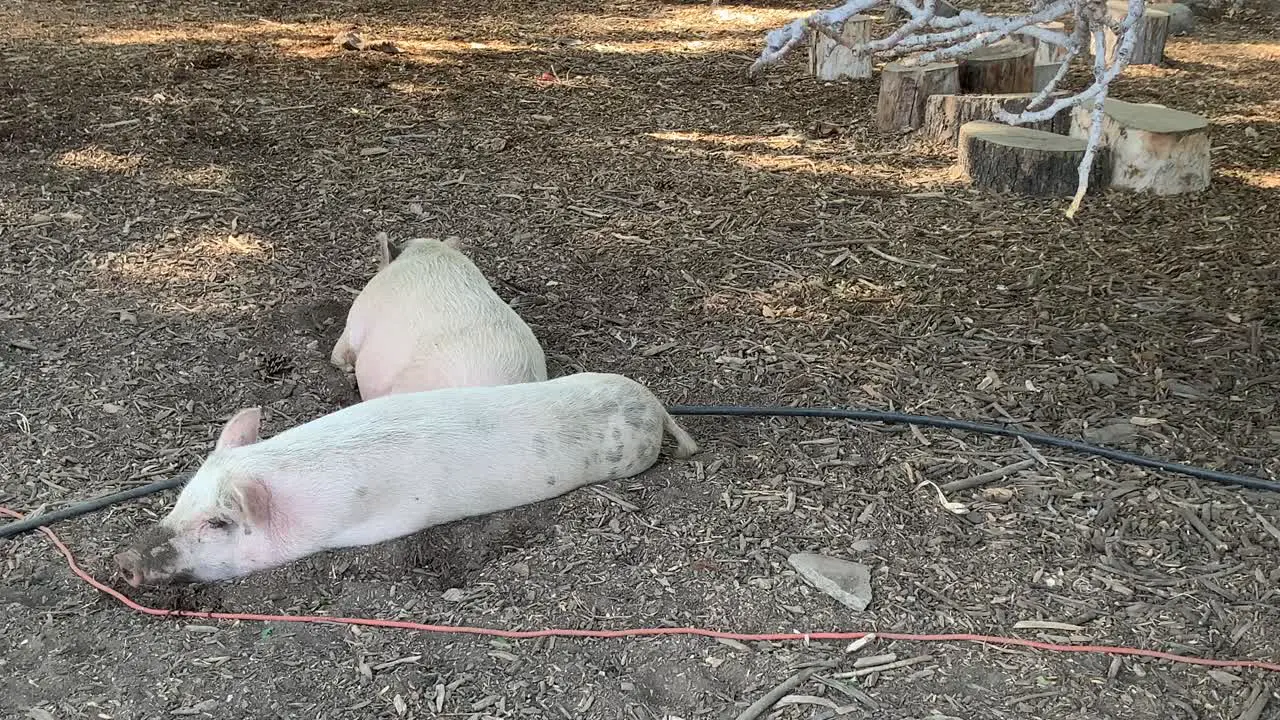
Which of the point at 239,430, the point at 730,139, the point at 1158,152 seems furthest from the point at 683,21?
the point at 239,430

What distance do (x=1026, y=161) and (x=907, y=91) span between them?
1130 millimetres

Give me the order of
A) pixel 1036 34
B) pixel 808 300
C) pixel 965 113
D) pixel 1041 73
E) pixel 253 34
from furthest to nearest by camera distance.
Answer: pixel 253 34, pixel 1041 73, pixel 965 113, pixel 808 300, pixel 1036 34

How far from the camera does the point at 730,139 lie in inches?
256

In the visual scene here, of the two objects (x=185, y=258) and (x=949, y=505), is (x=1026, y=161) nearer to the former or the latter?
(x=949, y=505)

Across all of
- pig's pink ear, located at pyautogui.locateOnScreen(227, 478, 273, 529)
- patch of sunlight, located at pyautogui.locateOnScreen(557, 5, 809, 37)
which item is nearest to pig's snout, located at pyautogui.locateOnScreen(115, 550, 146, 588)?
pig's pink ear, located at pyautogui.locateOnScreen(227, 478, 273, 529)

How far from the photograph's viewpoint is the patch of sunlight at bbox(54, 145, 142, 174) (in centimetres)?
582

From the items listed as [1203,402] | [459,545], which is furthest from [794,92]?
[459,545]

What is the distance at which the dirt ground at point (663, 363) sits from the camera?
2797 mm

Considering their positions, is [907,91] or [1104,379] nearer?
[1104,379]

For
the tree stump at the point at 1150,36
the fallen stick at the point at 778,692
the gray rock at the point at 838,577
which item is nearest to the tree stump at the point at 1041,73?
the tree stump at the point at 1150,36

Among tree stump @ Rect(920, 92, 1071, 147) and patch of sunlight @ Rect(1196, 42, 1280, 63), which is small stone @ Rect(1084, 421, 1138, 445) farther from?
patch of sunlight @ Rect(1196, 42, 1280, 63)

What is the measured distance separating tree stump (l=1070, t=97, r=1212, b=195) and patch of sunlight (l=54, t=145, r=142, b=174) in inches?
199

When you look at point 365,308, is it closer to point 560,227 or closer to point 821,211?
point 560,227

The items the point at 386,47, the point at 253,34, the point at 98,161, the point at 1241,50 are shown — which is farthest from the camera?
the point at 253,34
